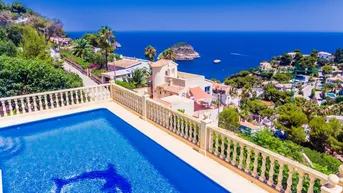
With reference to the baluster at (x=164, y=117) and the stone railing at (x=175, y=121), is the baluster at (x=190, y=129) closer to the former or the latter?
the stone railing at (x=175, y=121)

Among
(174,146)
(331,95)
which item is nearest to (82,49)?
(174,146)

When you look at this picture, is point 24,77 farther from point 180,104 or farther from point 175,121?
point 180,104

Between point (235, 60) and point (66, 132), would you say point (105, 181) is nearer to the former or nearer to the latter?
point (66, 132)

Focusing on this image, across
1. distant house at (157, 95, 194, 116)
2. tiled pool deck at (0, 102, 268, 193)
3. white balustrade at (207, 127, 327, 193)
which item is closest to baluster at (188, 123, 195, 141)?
tiled pool deck at (0, 102, 268, 193)

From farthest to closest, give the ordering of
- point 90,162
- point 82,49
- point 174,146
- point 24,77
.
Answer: point 82,49 < point 24,77 < point 174,146 < point 90,162

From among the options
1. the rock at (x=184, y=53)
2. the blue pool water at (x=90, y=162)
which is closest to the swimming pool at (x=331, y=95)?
the blue pool water at (x=90, y=162)

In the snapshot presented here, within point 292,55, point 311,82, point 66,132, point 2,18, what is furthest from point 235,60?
point 66,132

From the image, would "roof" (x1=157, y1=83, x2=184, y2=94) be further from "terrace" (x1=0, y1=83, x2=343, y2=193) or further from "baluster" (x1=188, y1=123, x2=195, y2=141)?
"baluster" (x1=188, y1=123, x2=195, y2=141)
